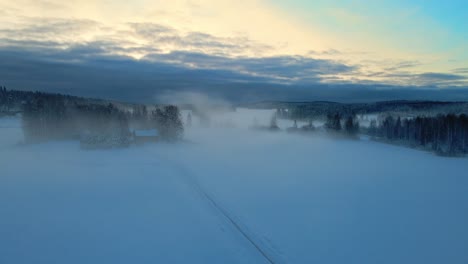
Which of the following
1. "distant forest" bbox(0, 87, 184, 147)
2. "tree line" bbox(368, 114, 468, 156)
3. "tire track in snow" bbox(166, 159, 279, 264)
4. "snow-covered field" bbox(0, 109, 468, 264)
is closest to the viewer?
"tire track in snow" bbox(166, 159, 279, 264)

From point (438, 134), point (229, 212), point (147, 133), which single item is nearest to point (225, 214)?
point (229, 212)

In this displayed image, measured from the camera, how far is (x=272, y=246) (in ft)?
60.2

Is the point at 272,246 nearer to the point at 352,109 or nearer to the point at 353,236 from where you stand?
the point at 353,236

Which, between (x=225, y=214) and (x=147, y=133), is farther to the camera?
(x=147, y=133)

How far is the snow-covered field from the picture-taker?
1784 centimetres


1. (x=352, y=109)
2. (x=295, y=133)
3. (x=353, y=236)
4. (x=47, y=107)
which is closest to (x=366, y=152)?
(x=295, y=133)

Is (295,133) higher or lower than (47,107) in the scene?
lower

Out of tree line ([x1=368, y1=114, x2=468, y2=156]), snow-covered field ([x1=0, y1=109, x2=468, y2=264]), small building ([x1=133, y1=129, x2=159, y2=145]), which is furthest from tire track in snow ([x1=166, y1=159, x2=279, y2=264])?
tree line ([x1=368, y1=114, x2=468, y2=156])

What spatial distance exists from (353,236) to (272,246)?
18.6 ft

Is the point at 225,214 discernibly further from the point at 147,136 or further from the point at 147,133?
the point at 147,133

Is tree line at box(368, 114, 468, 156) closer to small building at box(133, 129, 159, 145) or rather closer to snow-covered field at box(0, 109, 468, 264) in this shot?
snow-covered field at box(0, 109, 468, 264)

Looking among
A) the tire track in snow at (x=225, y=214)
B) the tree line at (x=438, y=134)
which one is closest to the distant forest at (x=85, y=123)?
the tire track in snow at (x=225, y=214)

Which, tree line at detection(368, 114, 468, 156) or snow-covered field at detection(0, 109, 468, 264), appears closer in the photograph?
snow-covered field at detection(0, 109, 468, 264)

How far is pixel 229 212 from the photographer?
24.4 meters
